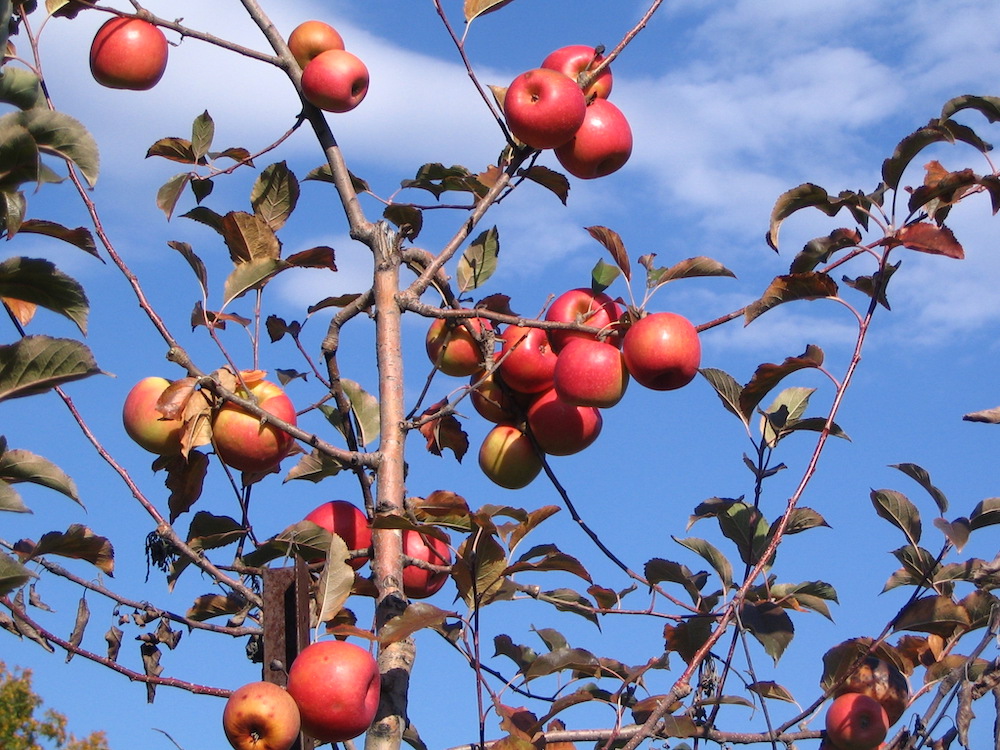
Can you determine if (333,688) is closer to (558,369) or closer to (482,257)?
(558,369)

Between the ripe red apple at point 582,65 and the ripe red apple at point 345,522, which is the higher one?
the ripe red apple at point 582,65

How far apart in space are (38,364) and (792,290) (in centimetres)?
125

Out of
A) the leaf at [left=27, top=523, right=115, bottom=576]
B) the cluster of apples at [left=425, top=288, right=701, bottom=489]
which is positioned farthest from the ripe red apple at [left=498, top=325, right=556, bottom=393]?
the leaf at [left=27, top=523, right=115, bottom=576]

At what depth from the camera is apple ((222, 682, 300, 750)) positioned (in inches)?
55.4

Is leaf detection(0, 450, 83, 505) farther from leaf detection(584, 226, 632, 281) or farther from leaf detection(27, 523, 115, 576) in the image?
leaf detection(584, 226, 632, 281)

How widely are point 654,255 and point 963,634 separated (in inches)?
37.5

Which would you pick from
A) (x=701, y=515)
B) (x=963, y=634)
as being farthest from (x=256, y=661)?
(x=963, y=634)

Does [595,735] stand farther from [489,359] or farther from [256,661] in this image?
[489,359]

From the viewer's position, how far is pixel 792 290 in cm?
182

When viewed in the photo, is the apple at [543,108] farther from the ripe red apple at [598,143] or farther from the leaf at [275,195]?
the leaf at [275,195]

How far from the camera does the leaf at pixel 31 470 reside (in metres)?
1.51

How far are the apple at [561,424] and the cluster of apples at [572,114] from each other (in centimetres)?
49

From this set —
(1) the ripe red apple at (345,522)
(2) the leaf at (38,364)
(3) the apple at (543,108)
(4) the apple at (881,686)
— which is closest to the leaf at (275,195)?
(3) the apple at (543,108)

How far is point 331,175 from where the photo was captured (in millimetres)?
2127
